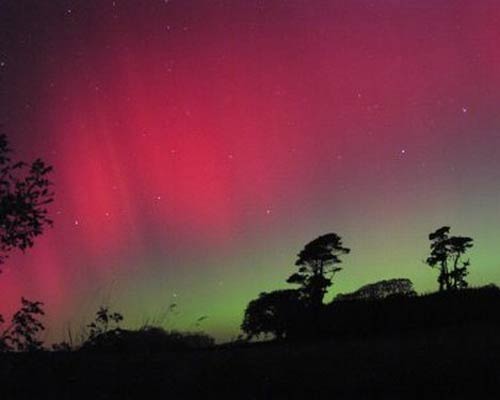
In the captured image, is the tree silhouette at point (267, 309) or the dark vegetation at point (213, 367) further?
the tree silhouette at point (267, 309)

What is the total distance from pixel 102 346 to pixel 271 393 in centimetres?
335

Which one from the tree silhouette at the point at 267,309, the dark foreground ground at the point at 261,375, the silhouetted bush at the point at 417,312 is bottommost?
the dark foreground ground at the point at 261,375

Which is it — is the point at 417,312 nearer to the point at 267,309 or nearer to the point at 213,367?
the point at 213,367

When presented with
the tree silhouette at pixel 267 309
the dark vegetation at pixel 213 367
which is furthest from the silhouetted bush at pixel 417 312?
the tree silhouette at pixel 267 309

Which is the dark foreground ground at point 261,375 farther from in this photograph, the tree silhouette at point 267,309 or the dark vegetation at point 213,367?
the tree silhouette at point 267,309

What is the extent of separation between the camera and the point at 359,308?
3177 cm

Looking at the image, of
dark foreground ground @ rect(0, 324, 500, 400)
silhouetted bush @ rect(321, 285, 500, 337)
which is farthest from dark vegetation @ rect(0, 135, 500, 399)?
silhouetted bush @ rect(321, 285, 500, 337)

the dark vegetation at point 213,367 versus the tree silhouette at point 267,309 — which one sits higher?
the tree silhouette at point 267,309

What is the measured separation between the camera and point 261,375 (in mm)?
13109

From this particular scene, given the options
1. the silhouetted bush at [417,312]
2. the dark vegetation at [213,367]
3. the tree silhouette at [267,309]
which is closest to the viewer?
the dark vegetation at [213,367]

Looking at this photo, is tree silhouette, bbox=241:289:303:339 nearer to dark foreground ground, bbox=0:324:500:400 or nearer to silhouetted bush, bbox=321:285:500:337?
silhouetted bush, bbox=321:285:500:337

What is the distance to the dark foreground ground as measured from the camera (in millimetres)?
12000

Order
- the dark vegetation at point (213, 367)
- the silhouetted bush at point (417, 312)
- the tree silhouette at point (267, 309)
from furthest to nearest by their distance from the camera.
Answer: the tree silhouette at point (267, 309)
the silhouetted bush at point (417, 312)
the dark vegetation at point (213, 367)

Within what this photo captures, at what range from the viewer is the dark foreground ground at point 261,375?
12000 mm
